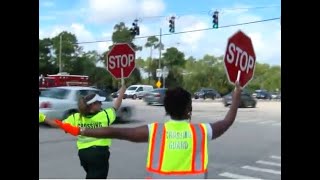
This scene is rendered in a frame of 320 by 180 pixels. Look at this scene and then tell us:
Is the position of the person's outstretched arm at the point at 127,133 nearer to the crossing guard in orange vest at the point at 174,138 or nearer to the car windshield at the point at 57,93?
the crossing guard in orange vest at the point at 174,138

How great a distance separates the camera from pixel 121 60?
4934mm

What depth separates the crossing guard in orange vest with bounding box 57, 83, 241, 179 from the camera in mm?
3381

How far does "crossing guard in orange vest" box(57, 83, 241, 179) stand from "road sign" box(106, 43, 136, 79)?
1.46 metres

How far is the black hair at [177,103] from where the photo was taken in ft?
11.4

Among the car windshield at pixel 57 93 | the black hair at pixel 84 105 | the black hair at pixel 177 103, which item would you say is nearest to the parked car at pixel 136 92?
the car windshield at pixel 57 93

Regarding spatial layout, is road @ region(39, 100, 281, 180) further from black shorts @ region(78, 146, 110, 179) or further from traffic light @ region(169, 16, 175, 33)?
traffic light @ region(169, 16, 175, 33)

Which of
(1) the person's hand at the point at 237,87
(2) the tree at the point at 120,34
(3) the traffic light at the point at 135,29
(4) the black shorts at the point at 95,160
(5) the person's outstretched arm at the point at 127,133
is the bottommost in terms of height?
(4) the black shorts at the point at 95,160

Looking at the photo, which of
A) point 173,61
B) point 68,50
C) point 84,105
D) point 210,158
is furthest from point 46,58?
point 84,105

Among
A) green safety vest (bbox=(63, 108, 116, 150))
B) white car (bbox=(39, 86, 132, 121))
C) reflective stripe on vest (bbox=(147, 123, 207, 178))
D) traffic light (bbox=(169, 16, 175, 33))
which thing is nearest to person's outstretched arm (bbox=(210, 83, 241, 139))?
reflective stripe on vest (bbox=(147, 123, 207, 178))

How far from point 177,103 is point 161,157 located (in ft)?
1.22

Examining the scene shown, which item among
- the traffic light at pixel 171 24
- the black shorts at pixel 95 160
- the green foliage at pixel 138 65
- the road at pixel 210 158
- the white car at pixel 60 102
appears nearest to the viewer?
the black shorts at pixel 95 160
